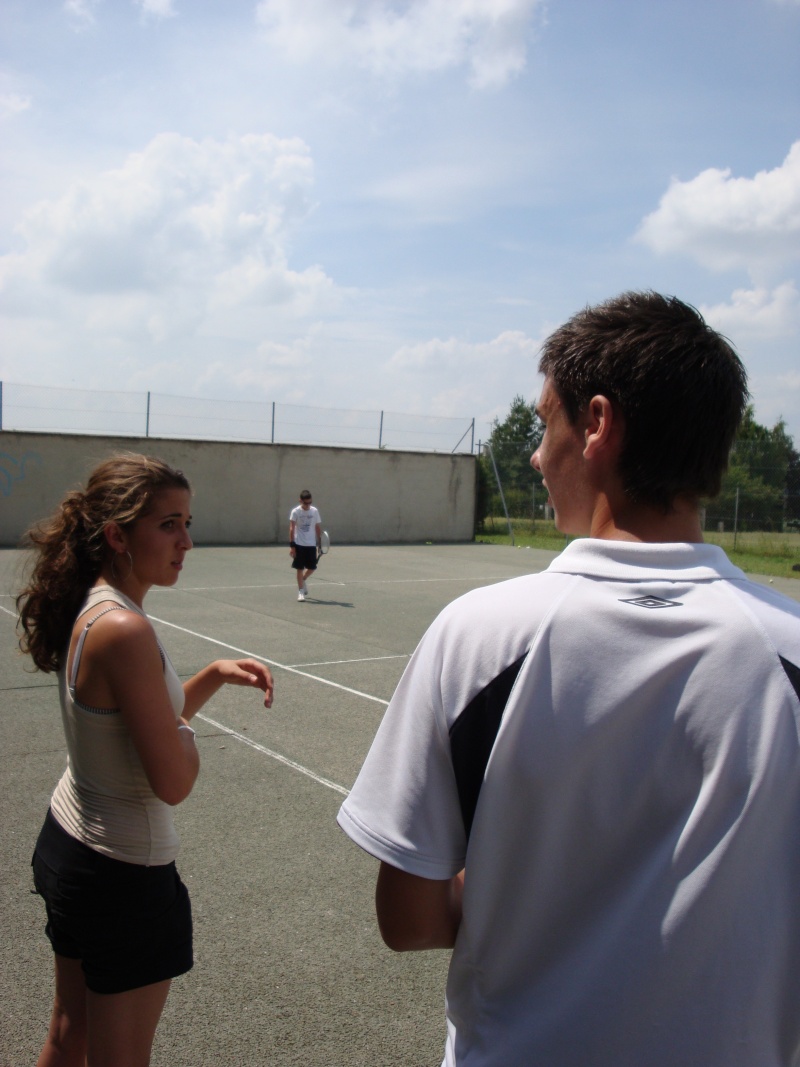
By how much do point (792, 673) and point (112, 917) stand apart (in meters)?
1.70

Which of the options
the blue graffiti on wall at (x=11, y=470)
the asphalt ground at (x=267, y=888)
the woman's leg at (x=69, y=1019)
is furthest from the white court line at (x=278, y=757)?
the blue graffiti on wall at (x=11, y=470)

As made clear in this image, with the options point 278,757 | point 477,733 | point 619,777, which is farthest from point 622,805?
point 278,757

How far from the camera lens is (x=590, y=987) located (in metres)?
1.16

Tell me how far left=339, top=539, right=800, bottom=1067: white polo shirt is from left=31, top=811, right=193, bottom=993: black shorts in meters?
1.16

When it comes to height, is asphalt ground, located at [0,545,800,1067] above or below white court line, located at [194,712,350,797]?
below

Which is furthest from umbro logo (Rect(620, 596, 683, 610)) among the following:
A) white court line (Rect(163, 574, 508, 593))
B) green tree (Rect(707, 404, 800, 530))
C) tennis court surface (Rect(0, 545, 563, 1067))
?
green tree (Rect(707, 404, 800, 530))

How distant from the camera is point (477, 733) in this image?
47.6 inches

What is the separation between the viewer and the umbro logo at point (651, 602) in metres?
1.19

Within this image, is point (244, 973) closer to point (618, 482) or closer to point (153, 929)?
point (153, 929)

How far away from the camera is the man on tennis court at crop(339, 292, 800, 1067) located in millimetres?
1128

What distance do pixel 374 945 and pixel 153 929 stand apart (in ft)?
5.68

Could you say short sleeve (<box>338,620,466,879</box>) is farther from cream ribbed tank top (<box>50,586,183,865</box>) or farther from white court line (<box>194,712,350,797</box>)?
white court line (<box>194,712,350,797</box>)

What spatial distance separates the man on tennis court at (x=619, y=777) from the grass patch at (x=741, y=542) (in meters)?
20.3

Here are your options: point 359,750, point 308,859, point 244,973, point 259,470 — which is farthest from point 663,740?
point 259,470
